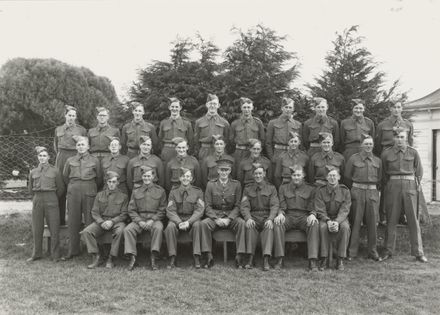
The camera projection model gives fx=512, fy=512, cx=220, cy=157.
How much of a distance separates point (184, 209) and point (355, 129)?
8.72 feet

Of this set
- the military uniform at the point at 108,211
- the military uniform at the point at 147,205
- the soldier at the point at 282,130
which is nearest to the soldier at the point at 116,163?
the military uniform at the point at 108,211

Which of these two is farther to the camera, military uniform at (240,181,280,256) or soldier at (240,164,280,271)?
military uniform at (240,181,280,256)

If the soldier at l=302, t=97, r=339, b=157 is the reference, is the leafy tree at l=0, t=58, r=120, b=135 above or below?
above

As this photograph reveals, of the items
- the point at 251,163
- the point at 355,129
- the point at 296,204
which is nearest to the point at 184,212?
the point at 251,163

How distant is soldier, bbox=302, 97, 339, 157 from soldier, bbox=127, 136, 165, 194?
7.01ft

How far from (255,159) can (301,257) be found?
1437 millimetres

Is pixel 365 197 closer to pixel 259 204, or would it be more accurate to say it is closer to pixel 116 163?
pixel 259 204

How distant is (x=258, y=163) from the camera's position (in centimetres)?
687

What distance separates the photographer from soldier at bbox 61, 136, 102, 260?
6734 mm

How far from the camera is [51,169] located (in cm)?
682


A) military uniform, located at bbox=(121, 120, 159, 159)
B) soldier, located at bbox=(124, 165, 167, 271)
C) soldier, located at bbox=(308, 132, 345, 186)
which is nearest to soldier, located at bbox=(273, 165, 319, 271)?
soldier, located at bbox=(308, 132, 345, 186)

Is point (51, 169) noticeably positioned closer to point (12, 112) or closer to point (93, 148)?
point (93, 148)

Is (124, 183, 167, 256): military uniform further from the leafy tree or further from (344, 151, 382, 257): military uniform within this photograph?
the leafy tree

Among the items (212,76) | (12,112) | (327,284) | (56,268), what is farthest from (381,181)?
(12,112)
